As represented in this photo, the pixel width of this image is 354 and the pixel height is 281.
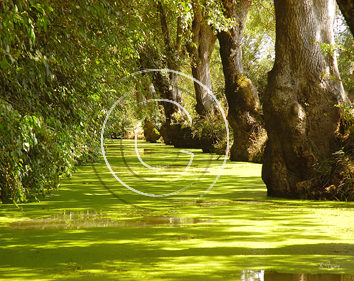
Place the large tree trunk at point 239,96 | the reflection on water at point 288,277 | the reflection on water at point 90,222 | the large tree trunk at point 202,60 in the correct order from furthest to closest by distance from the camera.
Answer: the large tree trunk at point 202,60
the large tree trunk at point 239,96
the reflection on water at point 90,222
the reflection on water at point 288,277

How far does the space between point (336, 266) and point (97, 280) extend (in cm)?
151

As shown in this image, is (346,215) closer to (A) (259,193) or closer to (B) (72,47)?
(A) (259,193)

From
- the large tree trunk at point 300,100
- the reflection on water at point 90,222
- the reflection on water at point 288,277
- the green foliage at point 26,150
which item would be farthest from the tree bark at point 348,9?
the large tree trunk at point 300,100

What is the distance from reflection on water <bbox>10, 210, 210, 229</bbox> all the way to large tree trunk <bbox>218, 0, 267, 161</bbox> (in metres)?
7.86

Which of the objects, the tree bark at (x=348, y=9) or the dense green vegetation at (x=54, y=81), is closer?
the tree bark at (x=348, y=9)

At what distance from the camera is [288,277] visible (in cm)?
291

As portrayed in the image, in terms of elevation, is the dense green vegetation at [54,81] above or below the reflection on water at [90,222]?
above

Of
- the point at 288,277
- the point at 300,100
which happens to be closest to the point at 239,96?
the point at 300,100

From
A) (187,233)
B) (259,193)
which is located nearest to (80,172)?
(259,193)

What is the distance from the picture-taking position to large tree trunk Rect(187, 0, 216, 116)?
17.8m

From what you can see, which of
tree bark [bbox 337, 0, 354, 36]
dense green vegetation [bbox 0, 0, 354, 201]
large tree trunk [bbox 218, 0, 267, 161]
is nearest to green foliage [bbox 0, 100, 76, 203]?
dense green vegetation [bbox 0, 0, 354, 201]

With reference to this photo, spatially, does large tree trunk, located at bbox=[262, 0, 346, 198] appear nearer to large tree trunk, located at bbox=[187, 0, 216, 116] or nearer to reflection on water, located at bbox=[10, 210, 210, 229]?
reflection on water, located at bbox=[10, 210, 210, 229]

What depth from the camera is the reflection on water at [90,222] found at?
471 centimetres

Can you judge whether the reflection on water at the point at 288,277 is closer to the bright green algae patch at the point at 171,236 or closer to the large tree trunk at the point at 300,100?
the bright green algae patch at the point at 171,236
